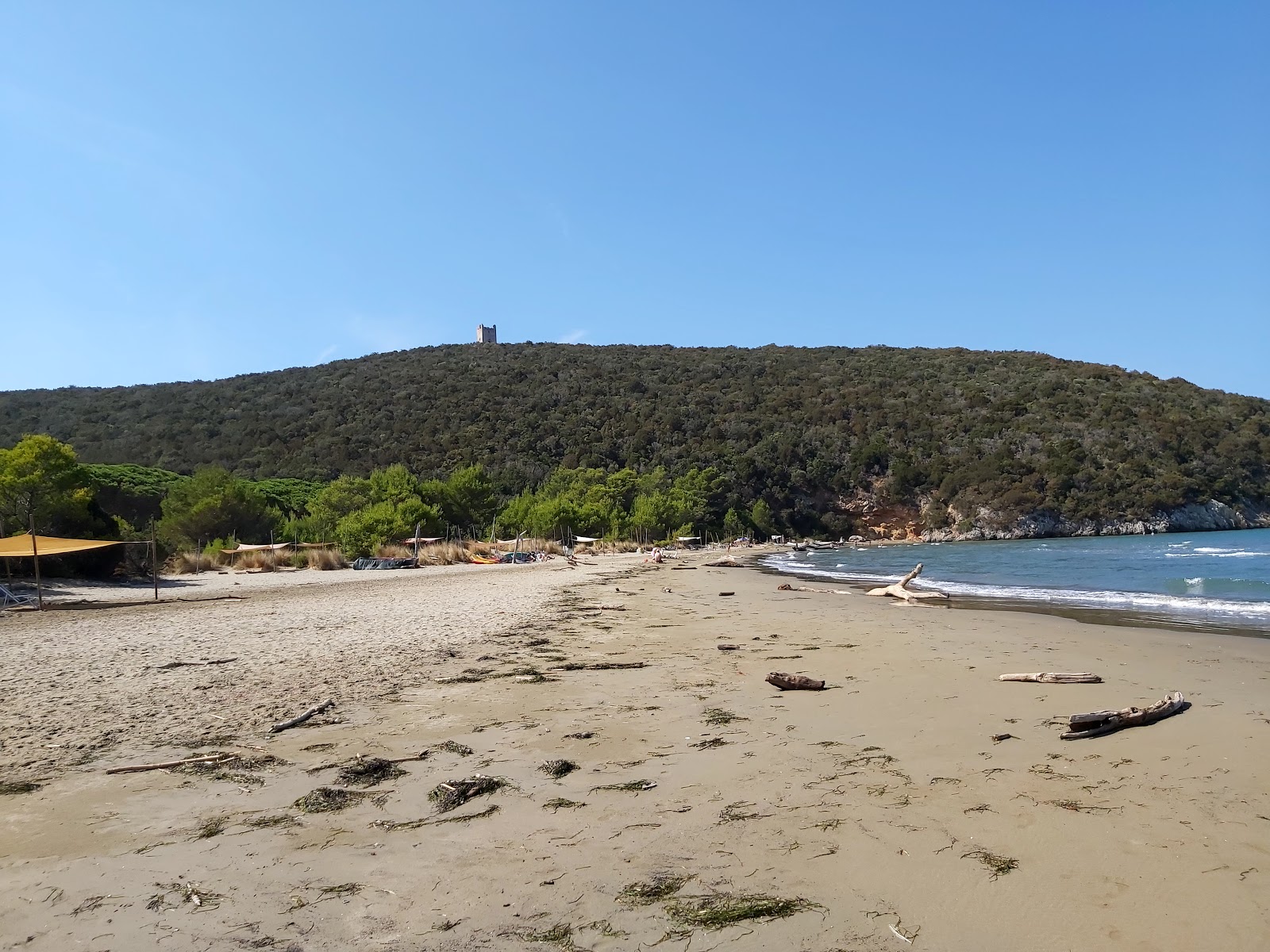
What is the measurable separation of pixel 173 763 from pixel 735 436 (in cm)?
8642

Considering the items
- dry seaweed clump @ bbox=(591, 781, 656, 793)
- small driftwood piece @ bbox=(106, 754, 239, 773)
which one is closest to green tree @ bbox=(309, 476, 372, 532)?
small driftwood piece @ bbox=(106, 754, 239, 773)

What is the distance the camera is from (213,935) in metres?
3.17

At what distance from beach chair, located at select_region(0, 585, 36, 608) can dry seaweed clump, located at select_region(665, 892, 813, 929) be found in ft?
58.7

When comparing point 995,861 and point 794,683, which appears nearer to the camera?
point 995,861

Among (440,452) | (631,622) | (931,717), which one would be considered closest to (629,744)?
(931,717)

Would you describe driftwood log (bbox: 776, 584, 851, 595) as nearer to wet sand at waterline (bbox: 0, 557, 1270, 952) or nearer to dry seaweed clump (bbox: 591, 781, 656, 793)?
wet sand at waterline (bbox: 0, 557, 1270, 952)

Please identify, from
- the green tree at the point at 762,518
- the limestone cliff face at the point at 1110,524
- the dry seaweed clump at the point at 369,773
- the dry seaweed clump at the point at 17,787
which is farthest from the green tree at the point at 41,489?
the limestone cliff face at the point at 1110,524

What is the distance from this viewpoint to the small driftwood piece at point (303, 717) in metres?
6.30

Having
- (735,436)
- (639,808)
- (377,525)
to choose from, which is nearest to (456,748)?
(639,808)

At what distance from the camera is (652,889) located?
11.7 feet

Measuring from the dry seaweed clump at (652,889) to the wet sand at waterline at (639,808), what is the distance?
0.02 metres

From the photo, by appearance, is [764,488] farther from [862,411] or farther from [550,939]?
[550,939]

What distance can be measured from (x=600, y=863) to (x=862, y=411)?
3707 inches

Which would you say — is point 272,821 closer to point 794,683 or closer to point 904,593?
point 794,683
